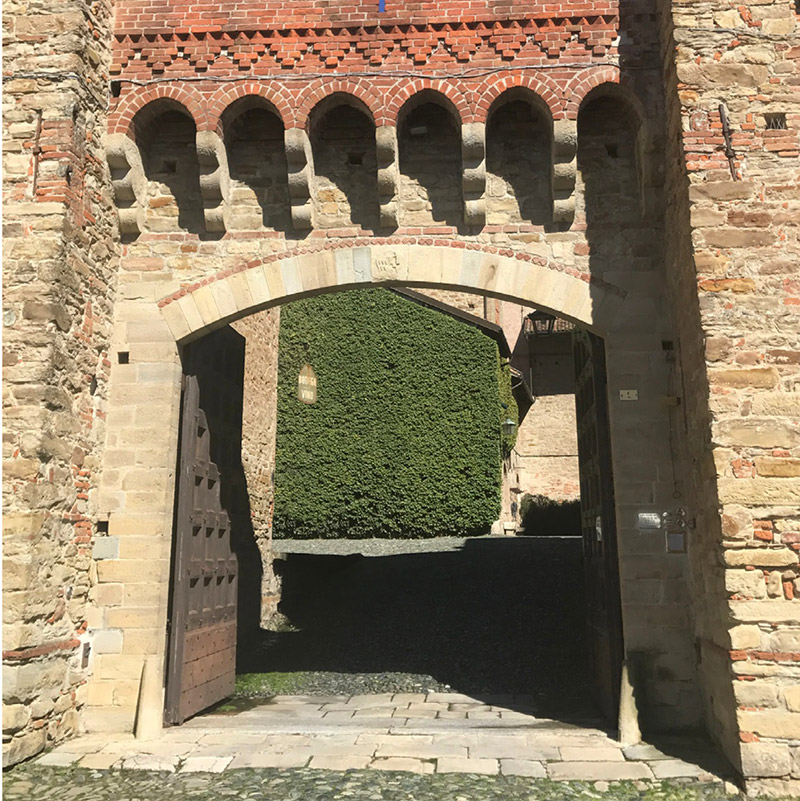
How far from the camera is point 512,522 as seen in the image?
1973 centimetres

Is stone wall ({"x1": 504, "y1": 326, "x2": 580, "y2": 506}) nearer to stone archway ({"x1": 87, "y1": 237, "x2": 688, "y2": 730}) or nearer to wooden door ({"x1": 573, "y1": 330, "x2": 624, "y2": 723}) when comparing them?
wooden door ({"x1": 573, "y1": 330, "x2": 624, "y2": 723})

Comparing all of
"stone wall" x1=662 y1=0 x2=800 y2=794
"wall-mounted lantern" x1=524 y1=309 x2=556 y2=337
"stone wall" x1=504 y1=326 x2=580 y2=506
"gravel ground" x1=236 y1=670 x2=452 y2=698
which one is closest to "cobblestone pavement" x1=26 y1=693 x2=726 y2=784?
"stone wall" x1=662 y1=0 x2=800 y2=794

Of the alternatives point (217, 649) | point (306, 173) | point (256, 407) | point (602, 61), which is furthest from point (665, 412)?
point (256, 407)

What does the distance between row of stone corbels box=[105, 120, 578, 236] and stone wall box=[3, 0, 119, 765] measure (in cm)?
18

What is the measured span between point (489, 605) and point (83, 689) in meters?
5.68

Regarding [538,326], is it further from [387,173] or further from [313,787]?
[313,787]

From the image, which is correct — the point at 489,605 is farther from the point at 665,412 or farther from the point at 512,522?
the point at 512,522

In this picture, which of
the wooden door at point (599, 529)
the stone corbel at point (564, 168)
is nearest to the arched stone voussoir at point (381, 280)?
the stone corbel at point (564, 168)

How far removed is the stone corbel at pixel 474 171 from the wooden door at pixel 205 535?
2.73 metres

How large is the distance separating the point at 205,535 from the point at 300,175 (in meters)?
3.30

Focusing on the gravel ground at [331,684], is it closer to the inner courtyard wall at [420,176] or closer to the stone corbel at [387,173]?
the inner courtyard wall at [420,176]

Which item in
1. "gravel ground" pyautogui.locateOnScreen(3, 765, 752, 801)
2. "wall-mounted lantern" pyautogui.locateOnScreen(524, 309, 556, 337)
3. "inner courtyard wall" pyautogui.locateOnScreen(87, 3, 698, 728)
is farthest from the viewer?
"wall-mounted lantern" pyautogui.locateOnScreen(524, 309, 556, 337)

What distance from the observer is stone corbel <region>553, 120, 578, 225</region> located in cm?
586

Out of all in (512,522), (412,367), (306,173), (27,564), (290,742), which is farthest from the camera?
(512,522)
